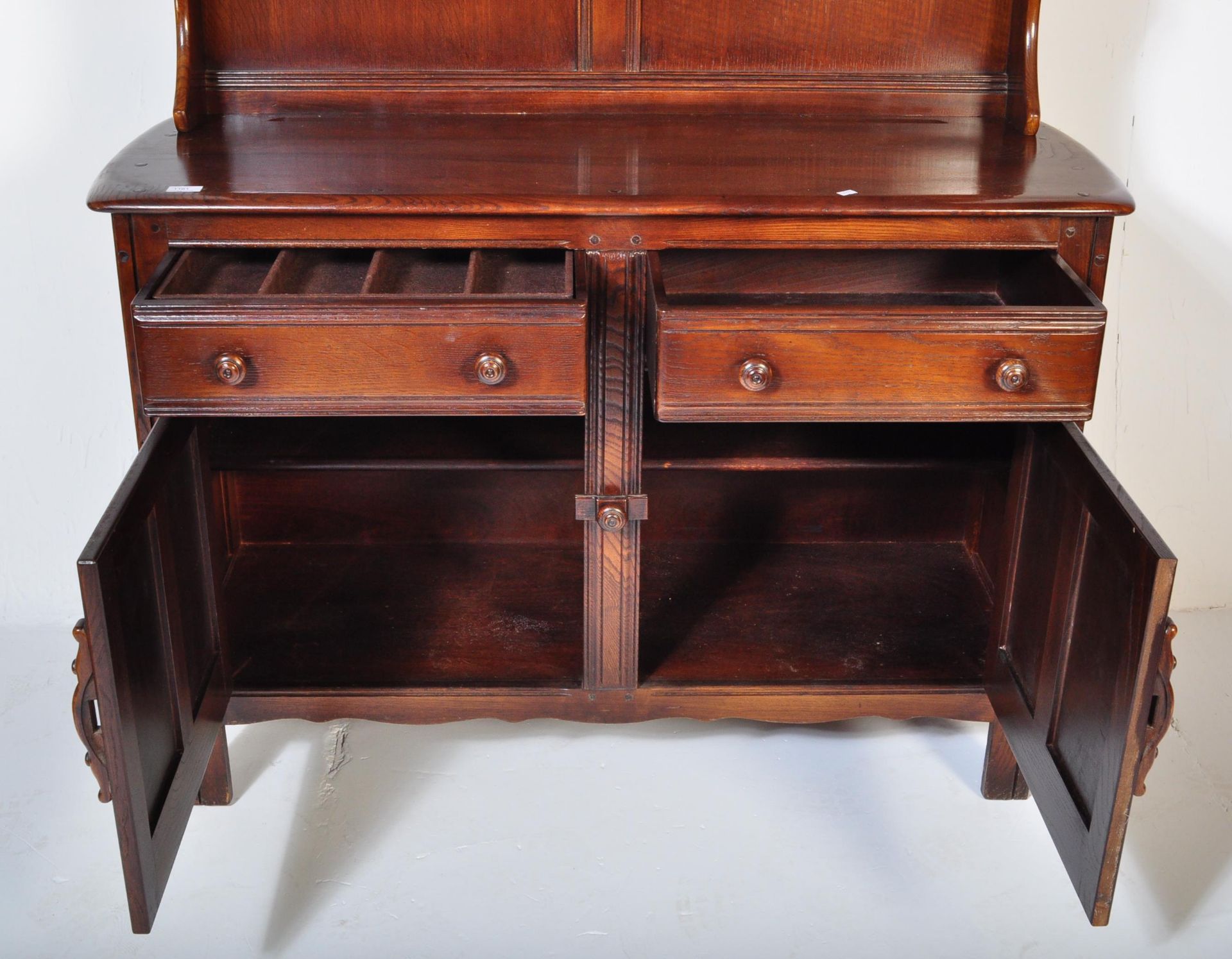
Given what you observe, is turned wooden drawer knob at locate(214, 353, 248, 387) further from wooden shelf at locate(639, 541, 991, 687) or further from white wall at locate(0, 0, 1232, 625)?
white wall at locate(0, 0, 1232, 625)

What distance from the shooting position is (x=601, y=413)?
6.92ft

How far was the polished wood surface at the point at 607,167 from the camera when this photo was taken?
196 centimetres

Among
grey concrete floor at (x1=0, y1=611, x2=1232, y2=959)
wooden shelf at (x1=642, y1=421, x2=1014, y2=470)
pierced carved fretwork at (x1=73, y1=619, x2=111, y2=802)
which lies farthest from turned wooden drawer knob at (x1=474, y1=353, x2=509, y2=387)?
grey concrete floor at (x1=0, y1=611, x2=1232, y2=959)

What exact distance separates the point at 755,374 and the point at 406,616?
937 mm

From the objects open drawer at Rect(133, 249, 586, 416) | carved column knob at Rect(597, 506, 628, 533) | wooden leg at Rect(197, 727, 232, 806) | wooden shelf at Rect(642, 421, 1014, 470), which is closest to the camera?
open drawer at Rect(133, 249, 586, 416)

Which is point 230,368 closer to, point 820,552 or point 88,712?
point 88,712

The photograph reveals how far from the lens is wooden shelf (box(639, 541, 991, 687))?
238 cm

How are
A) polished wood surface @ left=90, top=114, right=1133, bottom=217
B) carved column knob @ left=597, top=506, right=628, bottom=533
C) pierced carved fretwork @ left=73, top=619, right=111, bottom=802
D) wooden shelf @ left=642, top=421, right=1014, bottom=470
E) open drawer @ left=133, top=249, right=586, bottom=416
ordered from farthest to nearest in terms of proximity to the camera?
wooden shelf @ left=642, top=421, right=1014, bottom=470 < carved column knob @ left=597, top=506, right=628, bottom=533 < polished wood surface @ left=90, top=114, right=1133, bottom=217 < open drawer @ left=133, top=249, right=586, bottom=416 < pierced carved fretwork @ left=73, top=619, right=111, bottom=802

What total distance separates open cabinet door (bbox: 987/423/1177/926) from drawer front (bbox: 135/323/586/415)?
702 mm

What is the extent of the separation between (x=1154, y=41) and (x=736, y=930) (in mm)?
1838

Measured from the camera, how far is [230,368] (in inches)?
74.0

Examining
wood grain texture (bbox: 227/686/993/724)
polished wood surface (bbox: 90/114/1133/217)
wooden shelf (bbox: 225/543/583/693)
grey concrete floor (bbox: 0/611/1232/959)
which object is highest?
polished wood surface (bbox: 90/114/1133/217)

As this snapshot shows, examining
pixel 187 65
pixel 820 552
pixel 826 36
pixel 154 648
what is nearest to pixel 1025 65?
pixel 826 36

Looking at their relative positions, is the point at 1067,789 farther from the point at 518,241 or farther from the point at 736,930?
the point at 518,241
